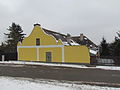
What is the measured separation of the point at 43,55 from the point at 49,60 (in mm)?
1381

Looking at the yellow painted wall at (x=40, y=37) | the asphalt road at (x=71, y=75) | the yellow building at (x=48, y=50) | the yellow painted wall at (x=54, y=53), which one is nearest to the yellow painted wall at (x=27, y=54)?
the yellow building at (x=48, y=50)

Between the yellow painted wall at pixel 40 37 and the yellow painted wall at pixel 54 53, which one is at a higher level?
the yellow painted wall at pixel 40 37

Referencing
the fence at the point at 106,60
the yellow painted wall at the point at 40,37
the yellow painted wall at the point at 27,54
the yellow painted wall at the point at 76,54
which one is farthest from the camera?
the yellow painted wall at the point at 27,54

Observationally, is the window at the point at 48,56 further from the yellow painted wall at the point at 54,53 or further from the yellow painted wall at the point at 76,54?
the yellow painted wall at the point at 76,54

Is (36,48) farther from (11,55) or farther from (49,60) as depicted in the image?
(11,55)

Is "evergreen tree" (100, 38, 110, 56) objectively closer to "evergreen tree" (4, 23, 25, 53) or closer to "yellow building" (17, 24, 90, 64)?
"yellow building" (17, 24, 90, 64)

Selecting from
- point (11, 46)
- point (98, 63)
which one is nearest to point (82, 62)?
point (98, 63)

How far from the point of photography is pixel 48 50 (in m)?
35.1

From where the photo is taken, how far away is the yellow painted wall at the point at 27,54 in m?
36.2

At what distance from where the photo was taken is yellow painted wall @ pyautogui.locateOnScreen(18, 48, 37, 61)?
3625cm

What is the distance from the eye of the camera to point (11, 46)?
62.2 m

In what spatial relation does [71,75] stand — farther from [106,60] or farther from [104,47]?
[104,47]

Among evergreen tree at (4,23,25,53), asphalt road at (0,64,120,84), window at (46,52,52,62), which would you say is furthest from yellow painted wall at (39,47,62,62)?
evergreen tree at (4,23,25,53)

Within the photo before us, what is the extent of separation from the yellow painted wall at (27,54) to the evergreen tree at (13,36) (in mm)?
24156
